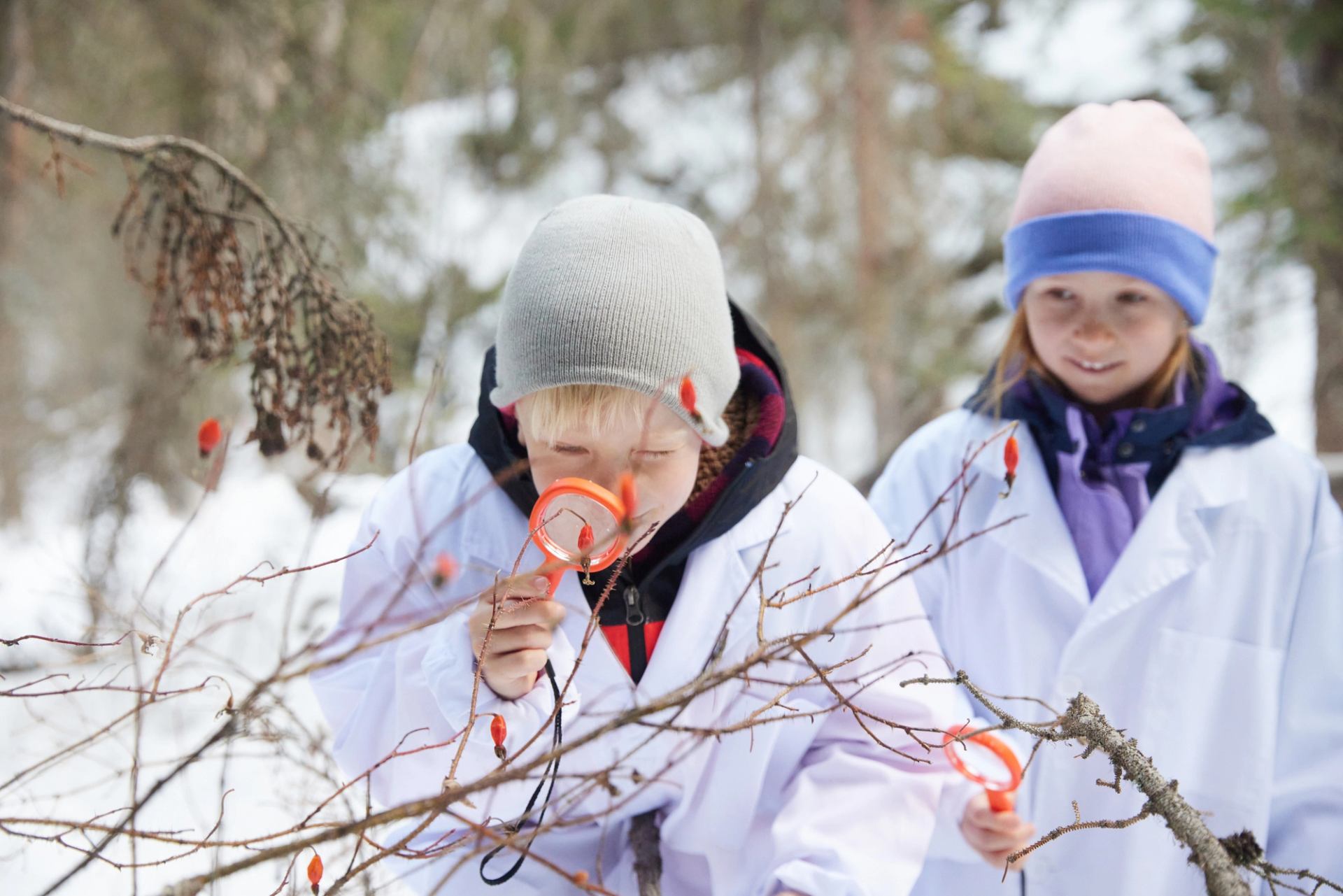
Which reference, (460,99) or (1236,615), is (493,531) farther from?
(460,99)

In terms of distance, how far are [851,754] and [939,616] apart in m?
0.54

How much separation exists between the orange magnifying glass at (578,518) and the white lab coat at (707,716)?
0.38m

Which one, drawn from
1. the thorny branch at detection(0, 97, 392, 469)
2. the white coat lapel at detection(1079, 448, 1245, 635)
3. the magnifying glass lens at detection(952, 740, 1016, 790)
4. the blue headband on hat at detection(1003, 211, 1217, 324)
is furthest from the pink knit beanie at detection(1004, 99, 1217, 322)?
the thorny branch at detection(0, 97, 392, 469)

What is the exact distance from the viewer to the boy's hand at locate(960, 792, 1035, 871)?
1759 mm

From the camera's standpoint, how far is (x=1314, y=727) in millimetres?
1992

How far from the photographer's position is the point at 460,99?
7.25 metres

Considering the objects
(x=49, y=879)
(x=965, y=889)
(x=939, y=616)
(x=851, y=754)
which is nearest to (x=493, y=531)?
(x=851, y=754)

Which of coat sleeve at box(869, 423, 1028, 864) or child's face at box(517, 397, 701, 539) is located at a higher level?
coat sleeve at box(869, 423, 1028, 864)

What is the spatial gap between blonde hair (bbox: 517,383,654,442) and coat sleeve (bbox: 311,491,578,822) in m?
0.32

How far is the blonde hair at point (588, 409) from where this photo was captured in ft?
4.99

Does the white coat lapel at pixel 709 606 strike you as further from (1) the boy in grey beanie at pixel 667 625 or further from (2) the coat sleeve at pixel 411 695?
(2) the coat sleeve at pixel 411 695

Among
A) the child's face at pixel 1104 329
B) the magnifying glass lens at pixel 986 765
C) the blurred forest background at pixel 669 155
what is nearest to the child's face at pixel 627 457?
the magnifying glass lens at pixel 986 765

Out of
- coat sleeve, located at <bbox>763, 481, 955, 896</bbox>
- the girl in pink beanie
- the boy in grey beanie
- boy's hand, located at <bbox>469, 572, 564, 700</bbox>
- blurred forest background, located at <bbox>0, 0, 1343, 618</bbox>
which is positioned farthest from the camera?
blurred forest background, located at <bbox>0, 0, 1343, 618</bbox>

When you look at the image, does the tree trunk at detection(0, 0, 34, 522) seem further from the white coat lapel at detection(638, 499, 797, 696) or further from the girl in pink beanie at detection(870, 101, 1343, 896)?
the girl in pink beanie at detection(870, 101, 1343, 896)
